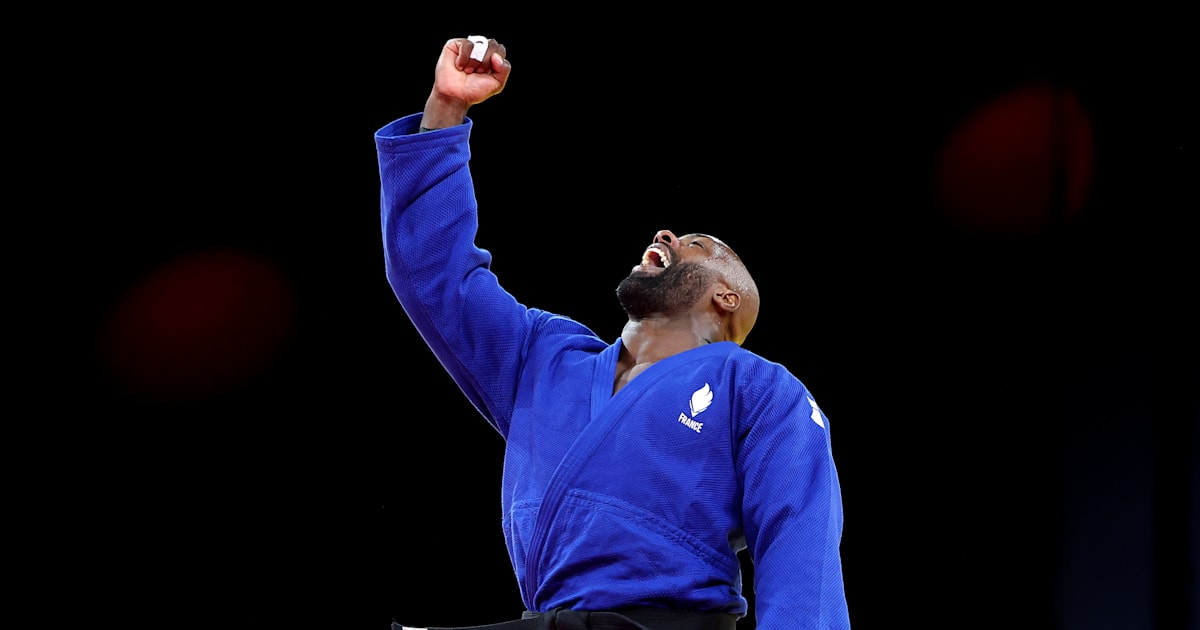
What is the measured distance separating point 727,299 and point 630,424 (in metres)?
0.36

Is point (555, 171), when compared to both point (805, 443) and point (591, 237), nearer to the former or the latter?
point (591, 237)

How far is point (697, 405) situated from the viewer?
171 centimetres

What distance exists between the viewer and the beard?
1.90 m

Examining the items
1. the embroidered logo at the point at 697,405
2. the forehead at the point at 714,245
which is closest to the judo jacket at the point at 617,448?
the embroidered logo at the point at 697,405

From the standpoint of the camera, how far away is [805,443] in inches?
65.9

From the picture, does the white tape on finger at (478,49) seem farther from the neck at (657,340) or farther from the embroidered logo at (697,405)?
the embroidered logo at (697,405)

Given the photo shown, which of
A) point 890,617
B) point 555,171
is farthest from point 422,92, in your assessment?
point 890,617

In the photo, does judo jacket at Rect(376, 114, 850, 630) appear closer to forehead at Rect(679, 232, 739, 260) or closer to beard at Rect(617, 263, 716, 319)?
beard at Rect(617, 263, 716, 319)

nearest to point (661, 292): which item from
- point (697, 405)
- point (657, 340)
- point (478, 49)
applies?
point (657, 340)

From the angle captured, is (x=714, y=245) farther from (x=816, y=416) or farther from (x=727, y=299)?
(x=816, y=416)

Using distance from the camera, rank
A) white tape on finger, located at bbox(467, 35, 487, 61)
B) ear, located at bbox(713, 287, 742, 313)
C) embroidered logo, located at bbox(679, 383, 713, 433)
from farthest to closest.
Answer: ear, located at bbox(713, 287, 742, 313) < white tape on finger, located at bbox(467, 35, 487, 61) < embroidered logo, located at bbox(679, 383, 713, 433)

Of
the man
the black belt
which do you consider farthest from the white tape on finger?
the black belt

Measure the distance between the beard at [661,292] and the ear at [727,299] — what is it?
26 mm

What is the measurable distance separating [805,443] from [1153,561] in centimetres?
151
